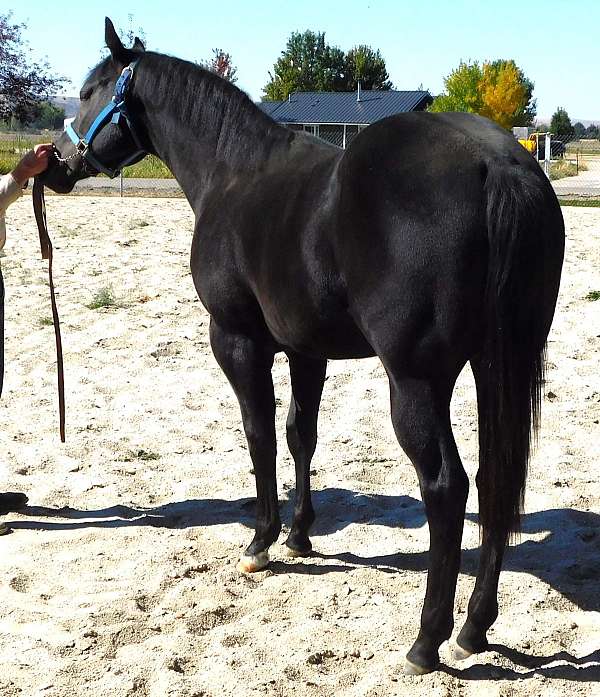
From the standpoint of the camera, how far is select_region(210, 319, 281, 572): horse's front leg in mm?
3635

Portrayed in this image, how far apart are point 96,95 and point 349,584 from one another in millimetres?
2410

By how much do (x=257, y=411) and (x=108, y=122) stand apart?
4.84 ft

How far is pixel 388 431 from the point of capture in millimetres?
5199

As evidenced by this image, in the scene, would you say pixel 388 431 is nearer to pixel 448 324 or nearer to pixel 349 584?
pixel 349 584

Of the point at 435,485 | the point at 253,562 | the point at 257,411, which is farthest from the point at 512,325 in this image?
the point at 253,562

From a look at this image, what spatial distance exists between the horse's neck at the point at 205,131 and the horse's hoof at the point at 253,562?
61.3 inches

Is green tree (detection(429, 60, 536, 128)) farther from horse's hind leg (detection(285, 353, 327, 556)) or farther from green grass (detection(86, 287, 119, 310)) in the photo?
horse's hind leg (detection(285, 353, 327, 556))

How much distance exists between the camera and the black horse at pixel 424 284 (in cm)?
266

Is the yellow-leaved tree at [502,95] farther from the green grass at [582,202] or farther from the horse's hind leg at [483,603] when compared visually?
the horse's hind leg at [483,603]

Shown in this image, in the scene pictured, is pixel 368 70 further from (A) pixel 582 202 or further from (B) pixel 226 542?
(B) pixel 226 542

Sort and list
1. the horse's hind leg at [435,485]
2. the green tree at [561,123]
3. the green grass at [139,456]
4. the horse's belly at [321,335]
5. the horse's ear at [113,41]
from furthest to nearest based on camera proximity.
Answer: the green tree at [561,123] → the green grass at [139,456] → the horse's ear at [113,41] → the horse's belly at [321,335] → the horse's hind leg at [435,485]

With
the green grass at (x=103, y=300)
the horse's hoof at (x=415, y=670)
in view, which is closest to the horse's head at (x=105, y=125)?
the horse's hoof at (x=415, y=670)

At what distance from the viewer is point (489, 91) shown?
143ft

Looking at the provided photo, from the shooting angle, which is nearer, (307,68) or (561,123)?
(307,68)
